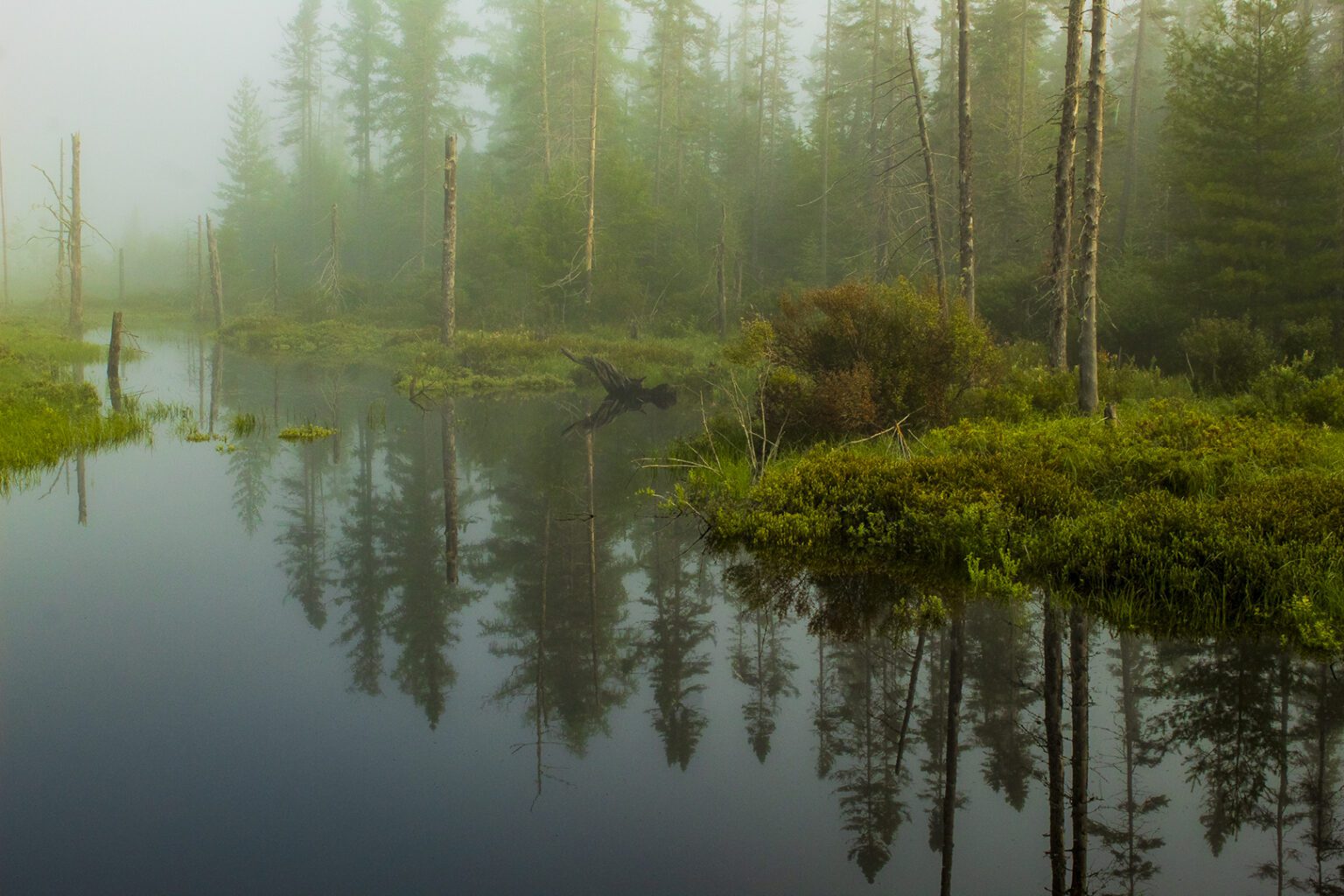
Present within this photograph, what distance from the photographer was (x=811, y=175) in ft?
148

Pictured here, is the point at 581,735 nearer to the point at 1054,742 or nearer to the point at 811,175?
the point at 1054,742

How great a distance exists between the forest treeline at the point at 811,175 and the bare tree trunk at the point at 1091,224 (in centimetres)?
50

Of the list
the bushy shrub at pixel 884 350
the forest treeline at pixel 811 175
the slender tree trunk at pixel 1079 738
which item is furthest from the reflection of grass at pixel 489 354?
the slender tree trunk at pixel 1079 738

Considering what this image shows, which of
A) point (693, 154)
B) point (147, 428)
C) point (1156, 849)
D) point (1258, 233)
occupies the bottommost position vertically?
point (1156, 849)

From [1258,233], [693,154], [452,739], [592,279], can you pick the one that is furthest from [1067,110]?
[693,154]

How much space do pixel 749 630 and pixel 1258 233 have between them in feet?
68.7

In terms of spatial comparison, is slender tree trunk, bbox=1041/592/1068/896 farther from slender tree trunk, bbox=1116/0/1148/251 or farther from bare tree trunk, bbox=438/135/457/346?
slender tree trunk, bbox=1116/0/1148/251

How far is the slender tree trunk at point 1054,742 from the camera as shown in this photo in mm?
4383

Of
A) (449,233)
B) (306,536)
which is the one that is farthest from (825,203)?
(306,536)

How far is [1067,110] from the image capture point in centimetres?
1686

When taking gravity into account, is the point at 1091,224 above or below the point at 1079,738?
above

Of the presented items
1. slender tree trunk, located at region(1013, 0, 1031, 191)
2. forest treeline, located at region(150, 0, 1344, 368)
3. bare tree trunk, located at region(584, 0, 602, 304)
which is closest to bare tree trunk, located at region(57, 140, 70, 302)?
forest treeline, located at region(150, 0, 1344, 368)

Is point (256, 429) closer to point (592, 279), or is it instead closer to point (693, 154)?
point (592, 279)

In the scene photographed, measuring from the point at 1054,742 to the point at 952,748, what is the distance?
554 millimetres
